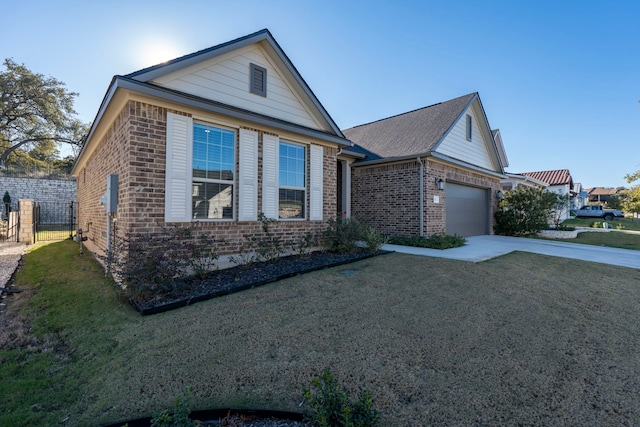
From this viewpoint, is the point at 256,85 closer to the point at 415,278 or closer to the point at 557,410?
the point at 415,278

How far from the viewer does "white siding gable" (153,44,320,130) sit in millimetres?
6180

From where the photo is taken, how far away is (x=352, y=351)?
3021mm

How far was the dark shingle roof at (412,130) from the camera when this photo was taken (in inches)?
432

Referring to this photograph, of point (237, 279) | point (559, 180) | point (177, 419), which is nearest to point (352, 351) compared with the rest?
point (177, 419)

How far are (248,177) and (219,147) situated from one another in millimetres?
891

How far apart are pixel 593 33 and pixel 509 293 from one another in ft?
38.0

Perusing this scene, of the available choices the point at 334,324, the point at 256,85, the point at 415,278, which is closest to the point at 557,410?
the point at 334,324

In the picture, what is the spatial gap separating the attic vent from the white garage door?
320 inches

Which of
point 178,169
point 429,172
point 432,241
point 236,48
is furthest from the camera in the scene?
point 429,172

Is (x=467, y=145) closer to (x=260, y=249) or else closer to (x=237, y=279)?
(x=260, y=249)

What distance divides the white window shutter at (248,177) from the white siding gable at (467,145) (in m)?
6.93

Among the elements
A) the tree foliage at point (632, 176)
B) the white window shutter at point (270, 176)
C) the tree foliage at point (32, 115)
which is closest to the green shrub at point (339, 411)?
the white window shutter at point (270, 176)

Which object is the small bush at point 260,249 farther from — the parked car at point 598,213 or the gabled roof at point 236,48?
the parked car at point 598,213

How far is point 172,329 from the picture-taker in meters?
3.62
